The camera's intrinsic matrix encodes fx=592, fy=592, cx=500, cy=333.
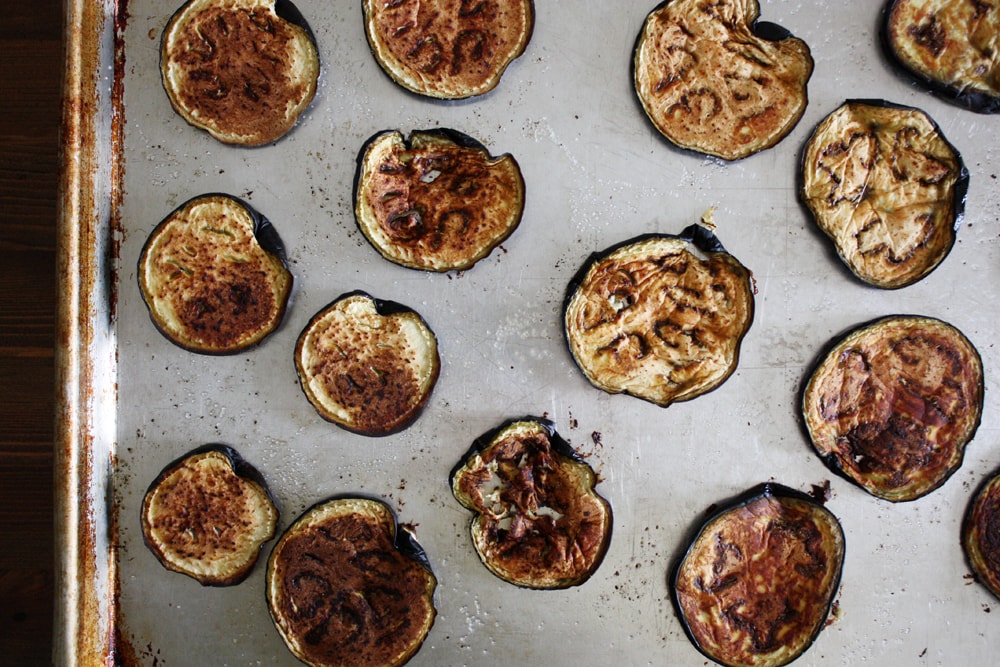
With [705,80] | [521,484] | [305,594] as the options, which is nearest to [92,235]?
[305,594]

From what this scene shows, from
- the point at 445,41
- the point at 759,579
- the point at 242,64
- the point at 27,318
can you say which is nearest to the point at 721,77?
the point at 445,41

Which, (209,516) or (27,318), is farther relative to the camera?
(27,318)

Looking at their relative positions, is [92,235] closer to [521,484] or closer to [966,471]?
[521,484]

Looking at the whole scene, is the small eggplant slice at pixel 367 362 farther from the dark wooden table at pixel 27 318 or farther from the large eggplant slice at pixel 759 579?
the large eggplant slice at pixel 759 579

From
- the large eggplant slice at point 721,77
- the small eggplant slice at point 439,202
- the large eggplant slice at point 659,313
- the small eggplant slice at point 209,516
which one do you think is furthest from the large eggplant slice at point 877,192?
the small eggplant slice at point 209,516

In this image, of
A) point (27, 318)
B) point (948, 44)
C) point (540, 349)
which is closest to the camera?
point (948, 44)

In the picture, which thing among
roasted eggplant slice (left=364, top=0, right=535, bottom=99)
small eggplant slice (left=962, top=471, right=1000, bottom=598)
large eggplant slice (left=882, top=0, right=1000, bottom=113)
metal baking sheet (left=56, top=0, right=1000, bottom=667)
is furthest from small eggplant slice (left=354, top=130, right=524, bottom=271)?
small eggplant slice (left=962, top=471, right=1000, bottom=598)

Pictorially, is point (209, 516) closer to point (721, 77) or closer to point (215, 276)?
point (215, 276)
